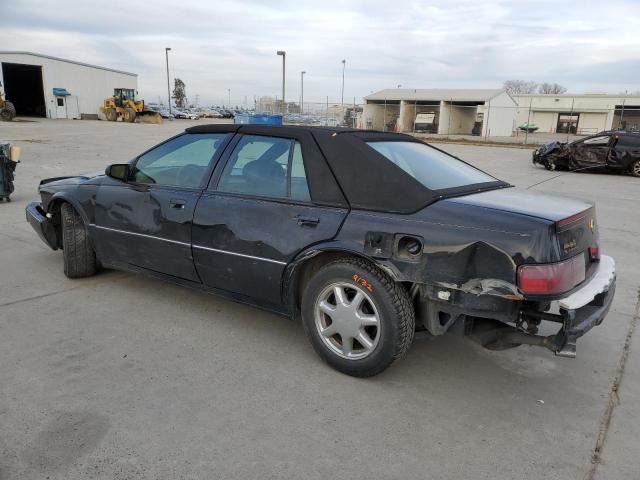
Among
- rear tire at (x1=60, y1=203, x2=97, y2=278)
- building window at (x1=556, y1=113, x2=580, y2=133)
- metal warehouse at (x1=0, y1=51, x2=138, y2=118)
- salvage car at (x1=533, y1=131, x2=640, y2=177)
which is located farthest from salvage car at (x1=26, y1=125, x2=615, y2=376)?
building window at (x1=556, y1=113, x2=580, y2=133)

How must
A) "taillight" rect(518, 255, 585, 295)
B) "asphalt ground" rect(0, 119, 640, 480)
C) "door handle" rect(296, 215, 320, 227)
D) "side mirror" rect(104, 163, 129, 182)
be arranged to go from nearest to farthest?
"asphalt ground" rect(0, 119, 640, 480)
"taillight" rect(518, 255, 585, 295)
"door handle" rect(296, 215, 320, 227)
"side mirror" rect(104, 163, 129, 182)

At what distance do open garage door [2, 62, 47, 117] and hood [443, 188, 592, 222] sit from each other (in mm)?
51788

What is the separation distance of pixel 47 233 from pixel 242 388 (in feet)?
10.3

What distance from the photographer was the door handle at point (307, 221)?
10.5 ft

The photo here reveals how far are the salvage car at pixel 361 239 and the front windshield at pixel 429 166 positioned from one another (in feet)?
0.05

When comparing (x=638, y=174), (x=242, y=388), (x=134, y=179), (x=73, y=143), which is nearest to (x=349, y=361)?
(x=242, y=388)

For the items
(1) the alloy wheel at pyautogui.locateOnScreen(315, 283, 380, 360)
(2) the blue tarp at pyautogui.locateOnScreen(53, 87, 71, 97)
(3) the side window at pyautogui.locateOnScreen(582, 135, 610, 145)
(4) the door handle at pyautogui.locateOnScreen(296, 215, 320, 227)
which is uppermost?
(2) the blue tarp at pyautogui.locateOnScreen(53, 87, 71, 97)

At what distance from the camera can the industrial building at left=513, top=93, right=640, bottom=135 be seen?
165 ft

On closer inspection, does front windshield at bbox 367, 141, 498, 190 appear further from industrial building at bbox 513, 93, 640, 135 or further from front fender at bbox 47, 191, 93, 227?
industrial building at bbox 513, 93, 640, 135

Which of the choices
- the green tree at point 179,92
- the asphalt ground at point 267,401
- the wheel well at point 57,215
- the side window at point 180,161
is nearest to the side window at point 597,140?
the asphalt ground at point 267,401

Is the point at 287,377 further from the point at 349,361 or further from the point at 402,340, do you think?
the point at 402,340

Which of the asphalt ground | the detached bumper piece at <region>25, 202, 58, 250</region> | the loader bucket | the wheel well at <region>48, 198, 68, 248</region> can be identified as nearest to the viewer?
the asphalt ground

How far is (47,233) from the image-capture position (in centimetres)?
506

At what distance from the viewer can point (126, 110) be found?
43031 millimetres
